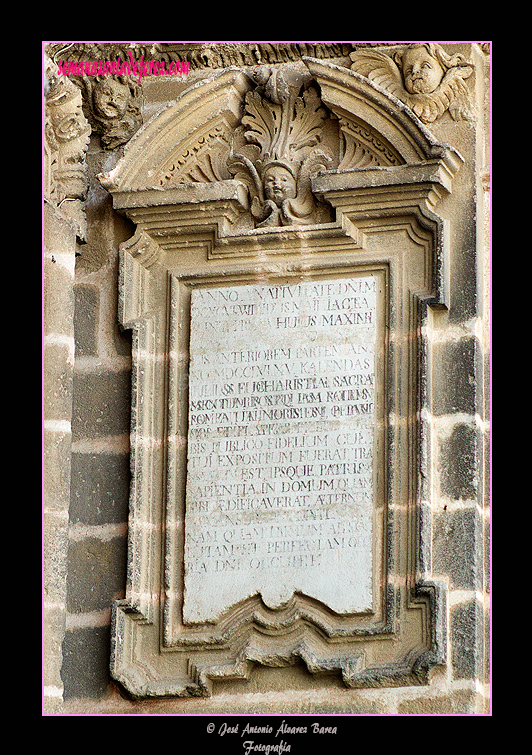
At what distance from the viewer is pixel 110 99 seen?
7195 millimetres

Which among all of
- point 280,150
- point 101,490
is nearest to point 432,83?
point 280,150

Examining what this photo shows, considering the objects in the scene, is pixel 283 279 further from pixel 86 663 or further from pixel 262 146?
pixel 86 663

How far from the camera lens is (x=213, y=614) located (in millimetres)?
6473

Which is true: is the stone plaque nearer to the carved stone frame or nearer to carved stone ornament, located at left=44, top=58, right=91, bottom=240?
the carved stone frame

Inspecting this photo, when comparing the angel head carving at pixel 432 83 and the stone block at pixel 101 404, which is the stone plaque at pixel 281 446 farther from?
the angel head carving at pixel 432 83

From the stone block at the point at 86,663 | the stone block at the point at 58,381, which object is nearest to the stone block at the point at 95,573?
the stone block at the point at 86,663

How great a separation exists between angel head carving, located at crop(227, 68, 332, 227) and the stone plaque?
0.33 meters

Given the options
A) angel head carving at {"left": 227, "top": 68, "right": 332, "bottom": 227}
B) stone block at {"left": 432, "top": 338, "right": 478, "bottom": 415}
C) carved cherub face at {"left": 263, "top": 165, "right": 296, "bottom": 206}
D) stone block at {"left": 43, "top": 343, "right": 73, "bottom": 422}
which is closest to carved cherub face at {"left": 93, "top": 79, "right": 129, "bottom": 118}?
angel head carving at {"left": 227, "top": 68, "right": 332, "bottom": 227}

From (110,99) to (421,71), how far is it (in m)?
1.34

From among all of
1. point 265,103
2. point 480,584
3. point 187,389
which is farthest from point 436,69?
point 480,584

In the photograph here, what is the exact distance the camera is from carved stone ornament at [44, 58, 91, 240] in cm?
698

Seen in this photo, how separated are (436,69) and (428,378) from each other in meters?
1.32

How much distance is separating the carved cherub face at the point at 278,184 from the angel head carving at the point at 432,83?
531mm
